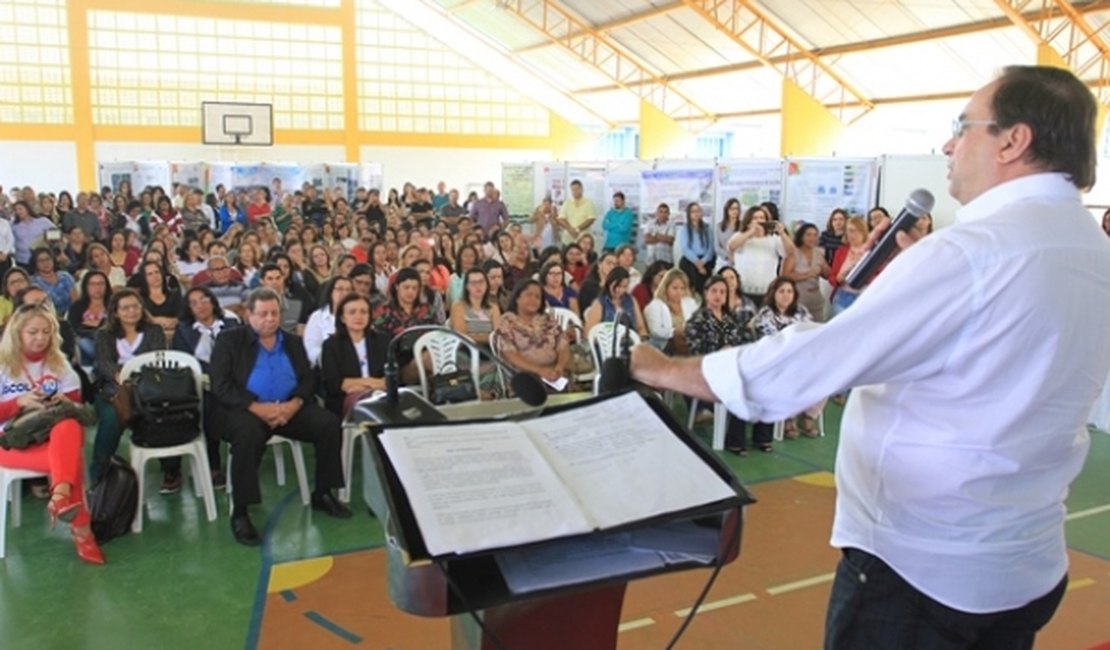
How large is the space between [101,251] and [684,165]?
19.3 feet

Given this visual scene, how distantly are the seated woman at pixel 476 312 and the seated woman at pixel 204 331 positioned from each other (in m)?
1.31

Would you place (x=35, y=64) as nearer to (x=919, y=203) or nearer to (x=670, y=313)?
(x=670, y=313)

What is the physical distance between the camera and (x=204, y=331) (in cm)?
463

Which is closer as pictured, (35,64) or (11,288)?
(11,288)

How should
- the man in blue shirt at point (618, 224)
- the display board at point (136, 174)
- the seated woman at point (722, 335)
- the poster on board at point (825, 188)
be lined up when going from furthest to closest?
the display board at point (136, 174), the man in blue shirt at point (618, 224), the poster on board at point (825, 188), the seated woman at point (722, 335)

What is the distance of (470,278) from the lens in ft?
17.6

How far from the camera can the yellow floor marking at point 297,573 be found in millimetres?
3230

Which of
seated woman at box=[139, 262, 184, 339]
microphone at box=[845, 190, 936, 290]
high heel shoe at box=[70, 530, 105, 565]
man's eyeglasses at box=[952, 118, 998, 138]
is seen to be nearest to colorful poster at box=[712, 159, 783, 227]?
seated woman at box=[139, 262, 184, 339]

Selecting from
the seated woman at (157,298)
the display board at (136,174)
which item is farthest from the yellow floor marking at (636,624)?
the display board at (136,174)

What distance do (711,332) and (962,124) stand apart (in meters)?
3.90

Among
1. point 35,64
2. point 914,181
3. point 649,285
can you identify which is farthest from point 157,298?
point 35,64

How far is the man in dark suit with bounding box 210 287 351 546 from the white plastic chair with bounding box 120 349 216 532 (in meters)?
0.16

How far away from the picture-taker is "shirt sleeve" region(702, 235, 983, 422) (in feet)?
3.35

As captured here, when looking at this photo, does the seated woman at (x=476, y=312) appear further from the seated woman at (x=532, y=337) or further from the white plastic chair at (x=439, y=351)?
the white plastic chair at (x=439, y=351)
